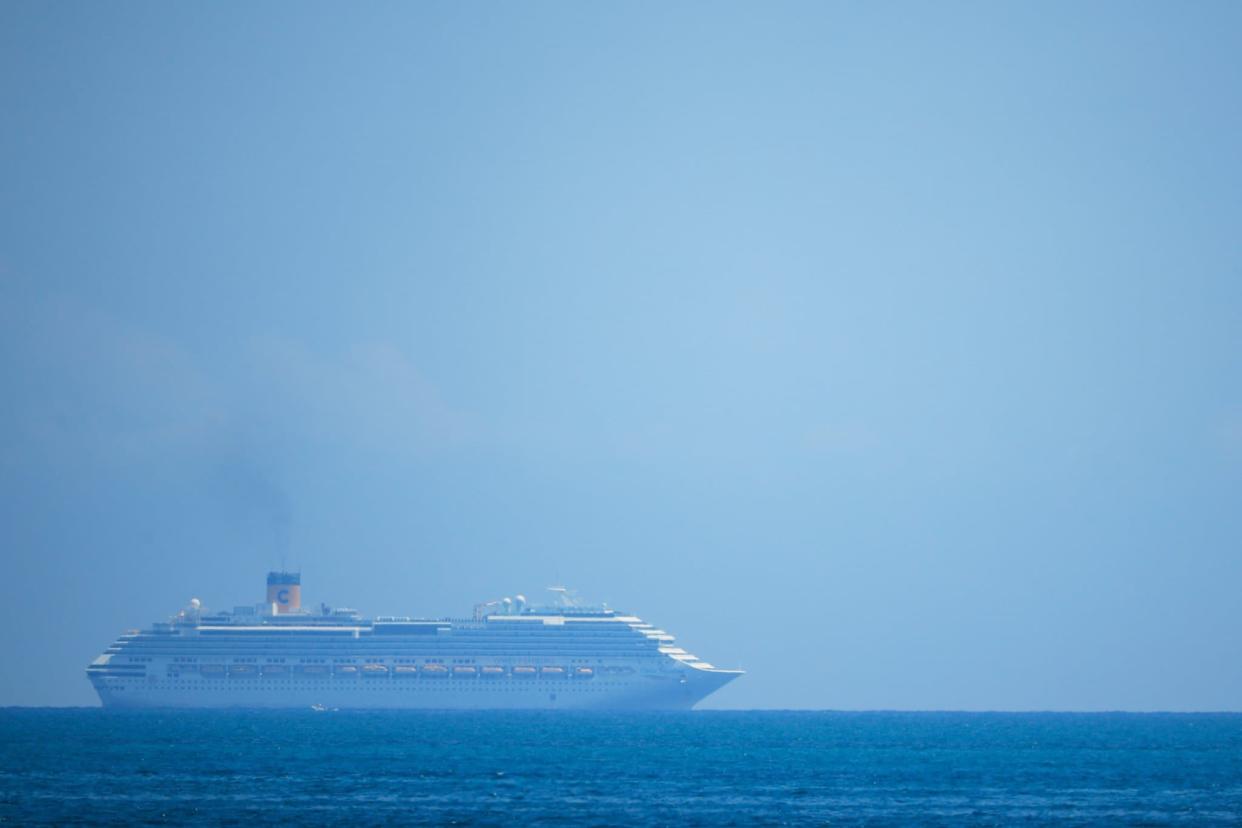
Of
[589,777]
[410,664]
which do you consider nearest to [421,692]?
[410,664]

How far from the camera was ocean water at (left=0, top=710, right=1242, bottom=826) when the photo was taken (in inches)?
2142

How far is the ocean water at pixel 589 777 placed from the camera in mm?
54406

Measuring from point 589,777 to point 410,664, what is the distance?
73689 mm

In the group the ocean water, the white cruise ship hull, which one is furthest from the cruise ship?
the ocean water

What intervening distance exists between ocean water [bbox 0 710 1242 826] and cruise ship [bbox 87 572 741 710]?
21823 millimetres

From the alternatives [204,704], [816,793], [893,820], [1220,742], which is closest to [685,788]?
[816,793]

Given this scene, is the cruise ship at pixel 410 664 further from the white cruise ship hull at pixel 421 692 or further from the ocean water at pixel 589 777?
the ocean water at pixel 589 777

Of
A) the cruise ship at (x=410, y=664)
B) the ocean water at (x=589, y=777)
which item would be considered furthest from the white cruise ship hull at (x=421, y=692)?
the ocean water at (x=589, y=777)

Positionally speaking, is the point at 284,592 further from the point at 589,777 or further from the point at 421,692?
the point at 589,777

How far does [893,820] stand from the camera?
5359 cm

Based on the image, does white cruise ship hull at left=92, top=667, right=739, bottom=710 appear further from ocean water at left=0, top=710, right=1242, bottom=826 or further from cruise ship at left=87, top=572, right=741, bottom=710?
ocean water at left=0, top=710, right=1242, bottom=826

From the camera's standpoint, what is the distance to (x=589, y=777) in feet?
226

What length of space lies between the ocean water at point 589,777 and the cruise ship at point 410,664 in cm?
2182

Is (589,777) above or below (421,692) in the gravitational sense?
below
